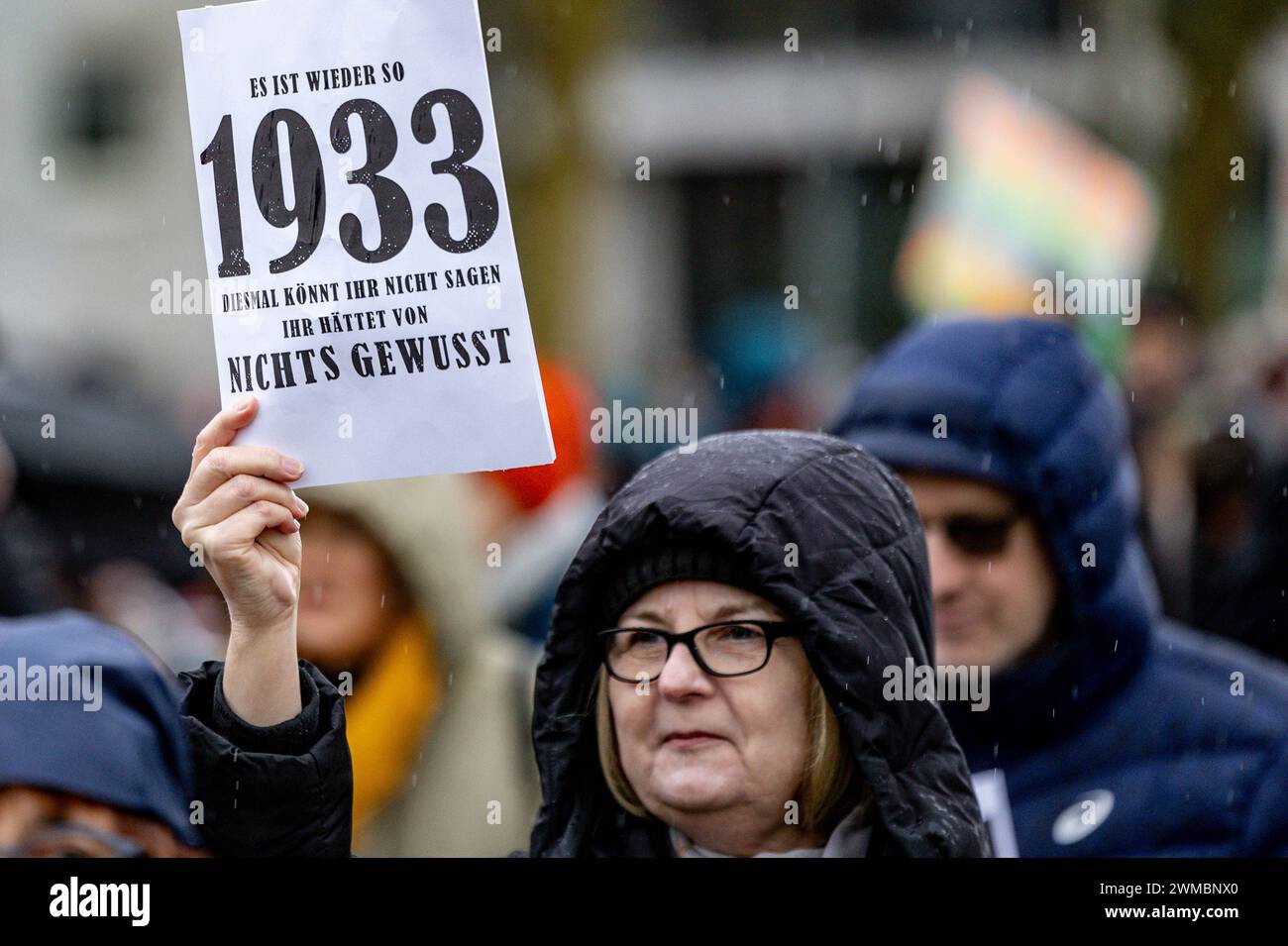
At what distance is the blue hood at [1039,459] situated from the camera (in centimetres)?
326

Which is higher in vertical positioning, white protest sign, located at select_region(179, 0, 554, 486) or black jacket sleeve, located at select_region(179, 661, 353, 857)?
white protest sign, located at select_region(179, 0, 554, 486)

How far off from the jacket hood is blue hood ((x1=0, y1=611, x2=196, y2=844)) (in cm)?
53

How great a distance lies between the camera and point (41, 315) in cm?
1788

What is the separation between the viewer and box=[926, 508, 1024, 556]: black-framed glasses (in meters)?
3.37

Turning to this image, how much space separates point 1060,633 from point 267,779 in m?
1.62

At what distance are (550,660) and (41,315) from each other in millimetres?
16488

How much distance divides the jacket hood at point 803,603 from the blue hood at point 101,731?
527mm

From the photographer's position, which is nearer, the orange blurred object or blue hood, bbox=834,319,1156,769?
blue hood, bbox=834,319,1156,769

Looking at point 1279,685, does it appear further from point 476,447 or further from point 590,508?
point 590,508
